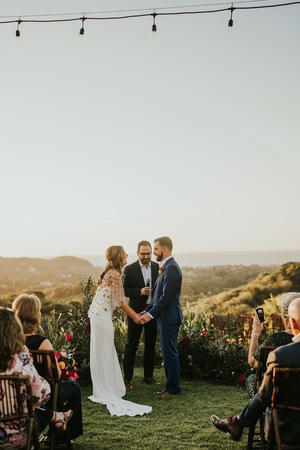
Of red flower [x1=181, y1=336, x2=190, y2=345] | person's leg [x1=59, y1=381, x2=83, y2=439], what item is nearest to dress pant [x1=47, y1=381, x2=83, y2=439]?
person's leg [x1=59, y1=381, x2=83, y2=439]

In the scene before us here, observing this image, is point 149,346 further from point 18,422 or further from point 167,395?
point 18,422

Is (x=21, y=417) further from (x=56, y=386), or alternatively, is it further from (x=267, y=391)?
(x=267, y=391)

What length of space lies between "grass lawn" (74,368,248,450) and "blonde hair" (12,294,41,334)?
138 cm

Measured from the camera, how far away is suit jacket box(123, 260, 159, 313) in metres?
7.20

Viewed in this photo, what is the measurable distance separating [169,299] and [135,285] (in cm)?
99

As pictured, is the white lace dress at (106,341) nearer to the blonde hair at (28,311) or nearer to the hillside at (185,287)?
the blonde hair at (28,311)

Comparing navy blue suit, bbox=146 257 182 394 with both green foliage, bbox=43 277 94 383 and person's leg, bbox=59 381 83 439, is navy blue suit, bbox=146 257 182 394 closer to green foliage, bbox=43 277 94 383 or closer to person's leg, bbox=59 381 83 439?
green foliage, bbox=43 277 94 383

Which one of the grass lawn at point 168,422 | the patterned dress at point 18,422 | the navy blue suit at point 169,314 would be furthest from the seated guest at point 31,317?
the navy blue suit at point 169,314

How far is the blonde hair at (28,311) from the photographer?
152 inches

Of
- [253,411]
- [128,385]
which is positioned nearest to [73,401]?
[253,411]

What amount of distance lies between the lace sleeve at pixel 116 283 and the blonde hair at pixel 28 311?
8.26ft

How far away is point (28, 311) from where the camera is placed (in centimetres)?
387

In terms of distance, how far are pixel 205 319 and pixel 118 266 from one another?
240cm

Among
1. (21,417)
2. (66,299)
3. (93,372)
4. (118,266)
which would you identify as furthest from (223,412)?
(66,299)
